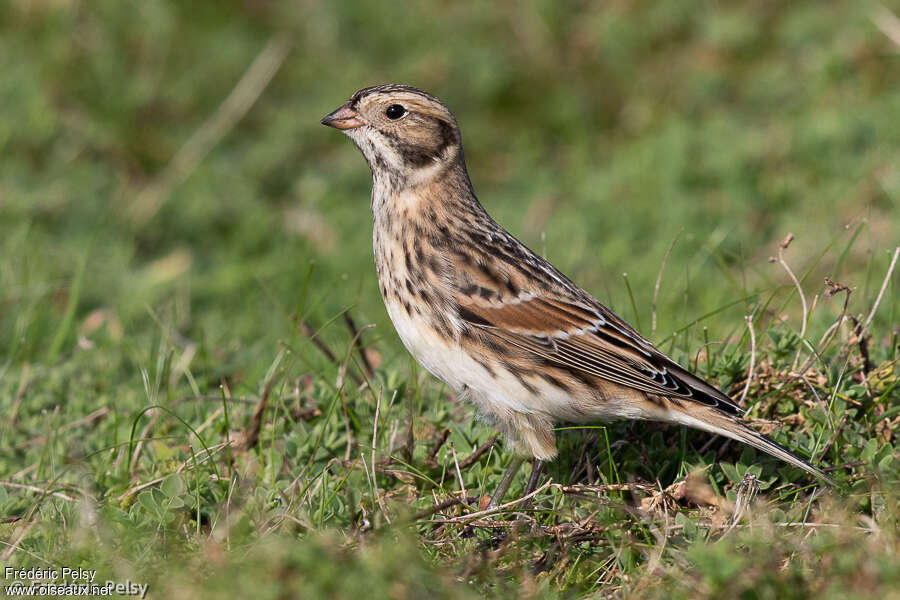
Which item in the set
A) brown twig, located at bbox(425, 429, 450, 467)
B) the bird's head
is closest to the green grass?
brown twig, located at bbox(425, 429, 450, 467)

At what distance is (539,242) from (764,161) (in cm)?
194

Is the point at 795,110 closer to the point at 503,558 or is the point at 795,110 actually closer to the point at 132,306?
the point at 132,306

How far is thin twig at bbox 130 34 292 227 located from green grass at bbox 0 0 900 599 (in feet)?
0.13

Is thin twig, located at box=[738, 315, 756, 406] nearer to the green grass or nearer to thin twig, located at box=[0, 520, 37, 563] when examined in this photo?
the green grass

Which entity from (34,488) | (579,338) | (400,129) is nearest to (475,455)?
(579,338)

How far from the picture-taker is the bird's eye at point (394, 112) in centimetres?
551

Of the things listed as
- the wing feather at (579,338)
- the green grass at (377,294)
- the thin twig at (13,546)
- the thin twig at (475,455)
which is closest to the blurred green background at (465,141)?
the green grass at (377,294)

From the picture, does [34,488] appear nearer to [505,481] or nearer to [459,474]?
[459,474]

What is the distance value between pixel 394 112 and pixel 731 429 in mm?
2161

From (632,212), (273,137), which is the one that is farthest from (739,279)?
Result: (273,137)

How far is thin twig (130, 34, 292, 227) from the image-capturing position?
952 centimetres

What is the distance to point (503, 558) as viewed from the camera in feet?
13.4

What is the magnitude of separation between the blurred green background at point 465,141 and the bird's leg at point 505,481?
93.5 inches

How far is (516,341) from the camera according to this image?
4934 millimetres
